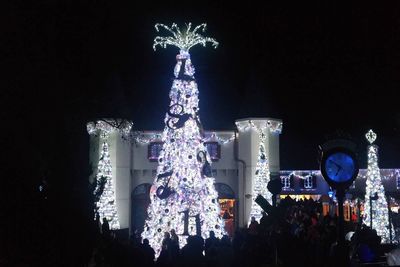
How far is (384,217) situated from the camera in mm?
28016

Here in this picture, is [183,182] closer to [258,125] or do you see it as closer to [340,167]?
Result: [340,167]

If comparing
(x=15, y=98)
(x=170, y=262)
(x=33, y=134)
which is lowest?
(x=170, y=262)

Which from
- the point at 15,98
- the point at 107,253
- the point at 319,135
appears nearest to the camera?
the point at 107,253

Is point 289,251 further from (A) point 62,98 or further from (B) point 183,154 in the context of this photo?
(B) point 183,154

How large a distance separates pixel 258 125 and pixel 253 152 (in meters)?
1.66

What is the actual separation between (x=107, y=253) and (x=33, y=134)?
9.50 ft

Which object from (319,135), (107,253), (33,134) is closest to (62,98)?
(33,134)

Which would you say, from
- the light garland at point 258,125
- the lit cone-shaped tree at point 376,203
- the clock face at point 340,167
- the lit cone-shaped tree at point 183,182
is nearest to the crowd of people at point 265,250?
the clock face at point 340,167

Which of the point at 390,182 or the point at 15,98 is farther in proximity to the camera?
the point at 390,182

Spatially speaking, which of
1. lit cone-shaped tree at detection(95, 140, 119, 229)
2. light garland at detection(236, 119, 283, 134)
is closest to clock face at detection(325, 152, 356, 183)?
lit cone-shaped tree at detection(95, 140, 119, 229)

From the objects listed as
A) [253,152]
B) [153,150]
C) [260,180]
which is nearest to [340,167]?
[260,180]

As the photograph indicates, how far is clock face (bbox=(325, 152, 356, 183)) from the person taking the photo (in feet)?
29.5

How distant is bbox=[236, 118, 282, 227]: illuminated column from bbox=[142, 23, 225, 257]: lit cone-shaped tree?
12092mm

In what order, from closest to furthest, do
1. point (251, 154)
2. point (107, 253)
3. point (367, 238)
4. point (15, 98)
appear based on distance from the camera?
point (367, 238)
point (107, 253)
point (15, 98)
point (251, 154)
